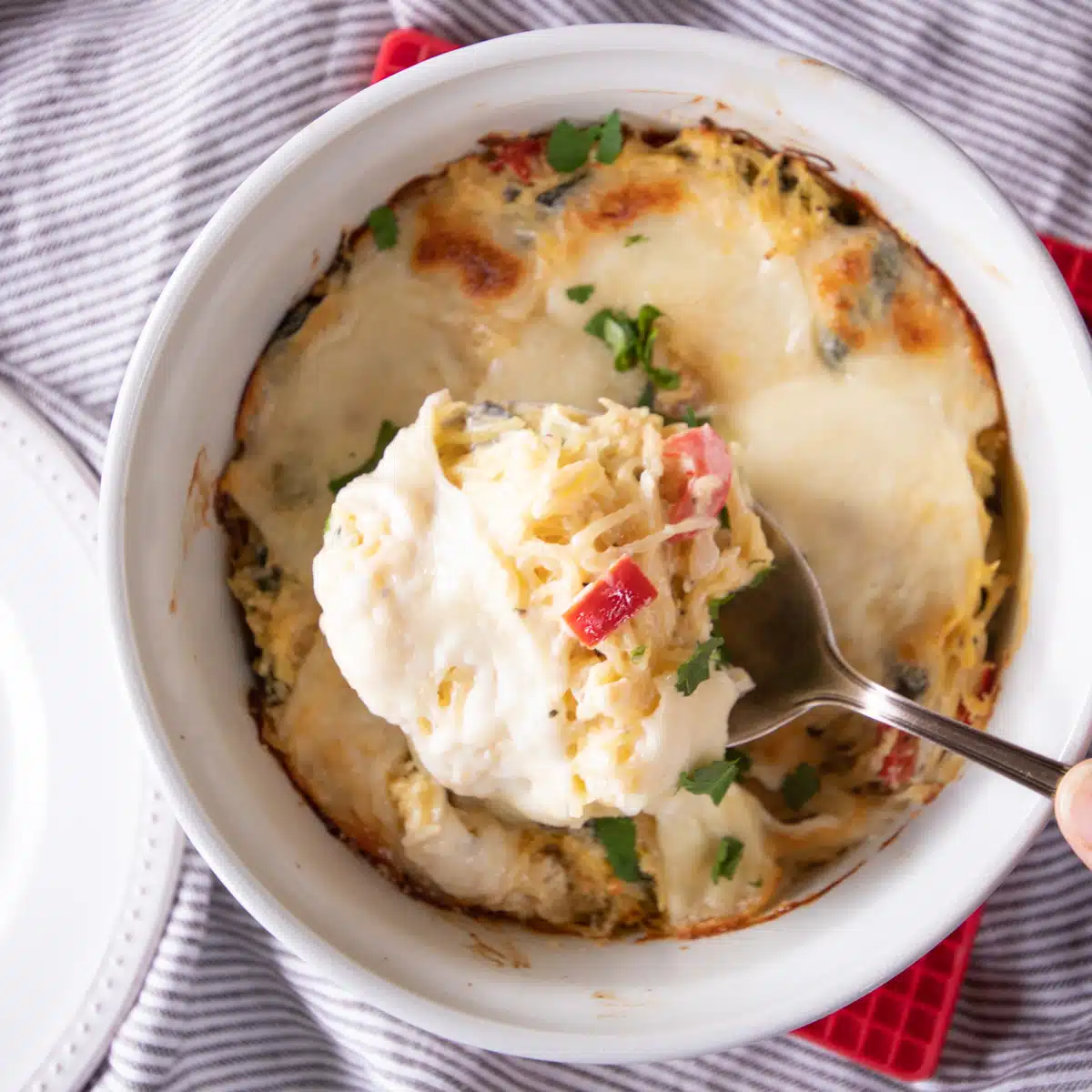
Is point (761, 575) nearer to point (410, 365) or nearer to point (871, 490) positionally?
point (871, 490)

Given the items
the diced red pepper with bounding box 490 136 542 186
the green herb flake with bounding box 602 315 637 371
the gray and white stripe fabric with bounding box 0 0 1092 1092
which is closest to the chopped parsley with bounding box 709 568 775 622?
the green herb flake with bounding box 602 315 637 371

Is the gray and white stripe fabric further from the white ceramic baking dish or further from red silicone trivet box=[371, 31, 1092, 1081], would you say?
the white ceramic baking dish

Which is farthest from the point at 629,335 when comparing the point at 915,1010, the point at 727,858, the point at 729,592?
the point at 915,1010

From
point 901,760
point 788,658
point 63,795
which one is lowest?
point 63,795

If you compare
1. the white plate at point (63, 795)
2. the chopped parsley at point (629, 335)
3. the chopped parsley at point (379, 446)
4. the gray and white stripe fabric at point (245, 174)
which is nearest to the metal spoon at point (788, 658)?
the chopped parsley at point (629, 335)

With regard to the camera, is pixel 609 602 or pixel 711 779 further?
pixel 711 779

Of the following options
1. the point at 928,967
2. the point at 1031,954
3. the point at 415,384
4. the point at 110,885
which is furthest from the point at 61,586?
the point at 1031,954
